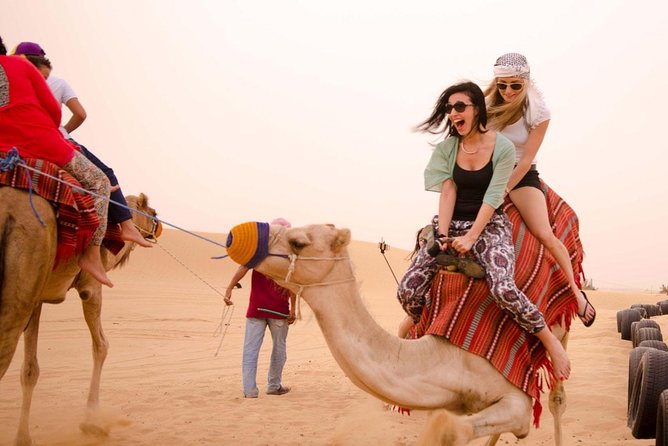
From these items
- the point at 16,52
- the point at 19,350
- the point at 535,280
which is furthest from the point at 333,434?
the point at 19,350

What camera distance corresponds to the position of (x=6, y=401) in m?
8.27

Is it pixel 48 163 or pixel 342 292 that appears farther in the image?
pixel 48 163

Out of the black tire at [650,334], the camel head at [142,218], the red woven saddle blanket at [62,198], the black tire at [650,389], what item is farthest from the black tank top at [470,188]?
the black tire at [650,334]

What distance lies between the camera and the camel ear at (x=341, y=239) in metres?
3.96

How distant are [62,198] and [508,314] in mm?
3178

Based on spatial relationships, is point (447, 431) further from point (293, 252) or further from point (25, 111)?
point (25, 111)

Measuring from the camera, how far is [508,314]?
463cm

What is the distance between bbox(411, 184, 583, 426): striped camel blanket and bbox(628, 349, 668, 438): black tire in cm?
103

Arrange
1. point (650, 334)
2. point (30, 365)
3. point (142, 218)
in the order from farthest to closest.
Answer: point (650, 334)
point (142, 218)
point (30, 365)

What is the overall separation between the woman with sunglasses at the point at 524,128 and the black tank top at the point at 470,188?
2.08 ft

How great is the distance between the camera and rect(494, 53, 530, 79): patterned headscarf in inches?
223

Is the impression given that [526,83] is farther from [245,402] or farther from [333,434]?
[245,402]

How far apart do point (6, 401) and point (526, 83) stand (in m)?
7.00

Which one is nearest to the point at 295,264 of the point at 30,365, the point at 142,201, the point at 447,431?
the point at 447,431
